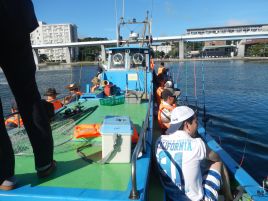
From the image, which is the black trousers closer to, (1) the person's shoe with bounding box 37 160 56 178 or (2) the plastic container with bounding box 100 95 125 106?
(1) the person's shoe with bounding box 37 160 56 178

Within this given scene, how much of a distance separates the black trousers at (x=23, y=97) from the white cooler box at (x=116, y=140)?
64 centimetres

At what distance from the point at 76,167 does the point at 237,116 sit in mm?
10225

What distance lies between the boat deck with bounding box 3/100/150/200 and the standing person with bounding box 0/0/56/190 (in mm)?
235

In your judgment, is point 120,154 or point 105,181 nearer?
point 105,181

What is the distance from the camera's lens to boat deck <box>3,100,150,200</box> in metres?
2.41

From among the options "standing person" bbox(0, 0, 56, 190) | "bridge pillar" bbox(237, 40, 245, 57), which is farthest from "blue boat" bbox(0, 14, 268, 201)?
"bridge pillar" bbox(237, 40, 245, 57)

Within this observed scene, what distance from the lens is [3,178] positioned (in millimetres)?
2377

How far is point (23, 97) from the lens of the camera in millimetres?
2301

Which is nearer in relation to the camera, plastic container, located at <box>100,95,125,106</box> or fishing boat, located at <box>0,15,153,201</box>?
fishing boat, located at <box>0,15,153,201</box>

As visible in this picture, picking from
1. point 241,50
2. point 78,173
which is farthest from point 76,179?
point 241,50

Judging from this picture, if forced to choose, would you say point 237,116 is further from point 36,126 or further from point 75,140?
point 36,126

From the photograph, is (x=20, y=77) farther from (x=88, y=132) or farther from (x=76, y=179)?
(x=88, y=132)

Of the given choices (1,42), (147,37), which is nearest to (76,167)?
(1,42)

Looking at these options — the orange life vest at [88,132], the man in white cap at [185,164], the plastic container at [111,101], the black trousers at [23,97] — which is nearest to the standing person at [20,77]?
the black trousers at [23,97]
